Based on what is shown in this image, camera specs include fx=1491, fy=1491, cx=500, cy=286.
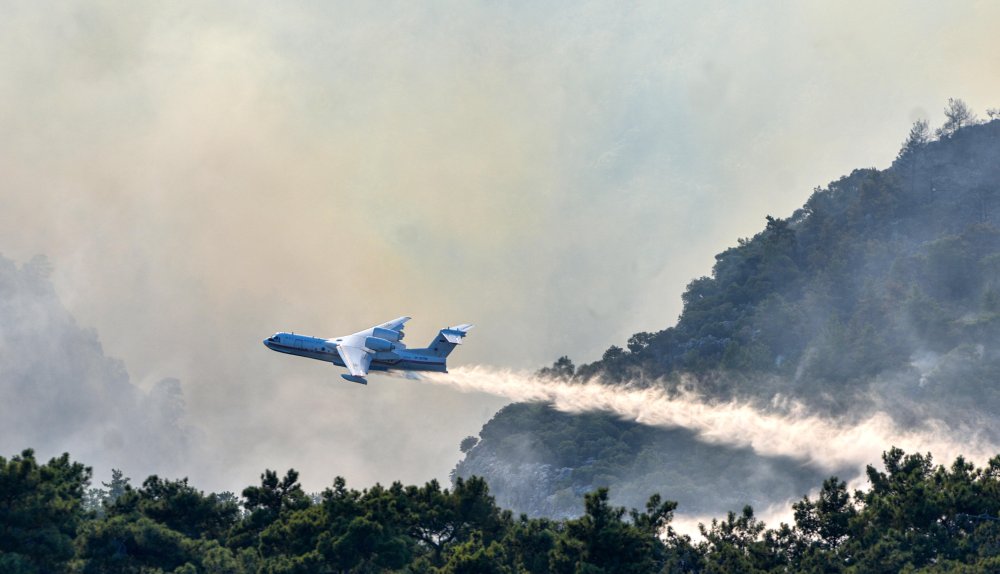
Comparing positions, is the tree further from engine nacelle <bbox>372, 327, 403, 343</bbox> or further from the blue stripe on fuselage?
engine nacelle <bbox>372, 327, 403, 343</bbox>

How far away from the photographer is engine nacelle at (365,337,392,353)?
136 metres

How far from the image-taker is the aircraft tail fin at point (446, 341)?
142m

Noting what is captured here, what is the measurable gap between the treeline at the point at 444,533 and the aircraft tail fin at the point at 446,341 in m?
28.1

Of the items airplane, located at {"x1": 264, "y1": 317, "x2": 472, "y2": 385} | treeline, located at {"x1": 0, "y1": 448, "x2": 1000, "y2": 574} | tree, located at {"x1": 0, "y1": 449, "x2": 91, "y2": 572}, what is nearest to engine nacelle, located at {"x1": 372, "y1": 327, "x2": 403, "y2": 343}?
airplane, located at {"x1": 264, "y1": 317, "x2": 472, "y2": 385}

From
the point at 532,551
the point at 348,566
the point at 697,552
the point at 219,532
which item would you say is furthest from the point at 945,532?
the point at 219,532

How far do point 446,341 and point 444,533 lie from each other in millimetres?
33401

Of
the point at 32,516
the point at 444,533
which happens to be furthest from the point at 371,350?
the point at 32,516

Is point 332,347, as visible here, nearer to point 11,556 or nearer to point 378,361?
point 378,361

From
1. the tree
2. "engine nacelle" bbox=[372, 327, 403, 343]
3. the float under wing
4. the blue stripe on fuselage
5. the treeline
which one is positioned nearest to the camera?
the tree

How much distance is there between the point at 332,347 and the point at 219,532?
83.6 feet

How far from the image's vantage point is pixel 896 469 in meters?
114

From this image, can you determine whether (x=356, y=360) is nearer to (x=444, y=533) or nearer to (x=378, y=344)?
(x=378, y=344)

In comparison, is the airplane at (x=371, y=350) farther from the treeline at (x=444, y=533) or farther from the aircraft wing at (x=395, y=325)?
the treeline at (x=444, y=533)

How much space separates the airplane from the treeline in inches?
805
